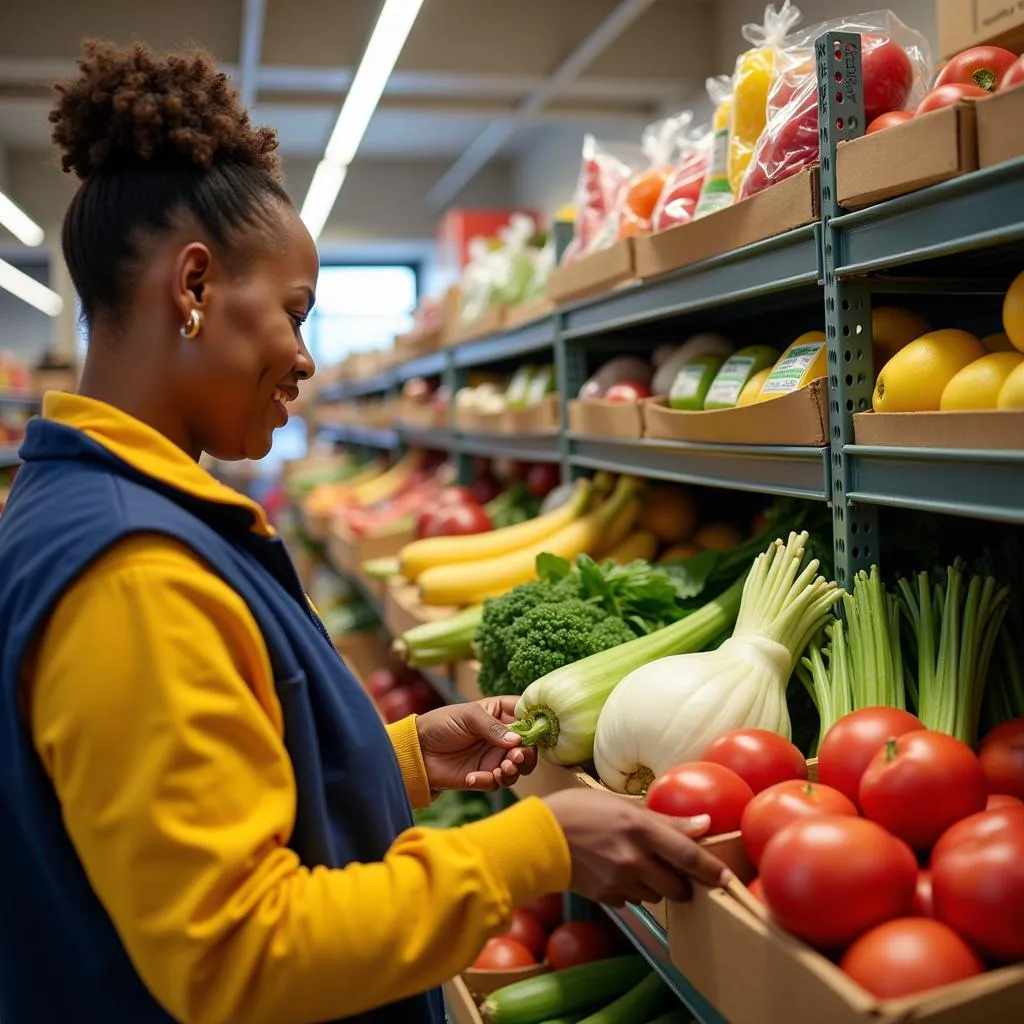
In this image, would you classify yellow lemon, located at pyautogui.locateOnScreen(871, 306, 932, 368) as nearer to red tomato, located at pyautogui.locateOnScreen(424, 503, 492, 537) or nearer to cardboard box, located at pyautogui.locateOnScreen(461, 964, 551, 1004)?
cardboard box, located at pyautogui.locateOnScreen(461, 964, 551, 1004)

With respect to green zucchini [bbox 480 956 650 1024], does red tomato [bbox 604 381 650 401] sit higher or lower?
higher

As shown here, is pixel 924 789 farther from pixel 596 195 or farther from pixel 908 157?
pixel 596 195

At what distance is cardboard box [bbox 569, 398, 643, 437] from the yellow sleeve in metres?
1.57

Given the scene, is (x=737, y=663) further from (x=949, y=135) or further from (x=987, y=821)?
(x=949, y=135)

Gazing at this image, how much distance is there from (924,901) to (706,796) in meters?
0.29

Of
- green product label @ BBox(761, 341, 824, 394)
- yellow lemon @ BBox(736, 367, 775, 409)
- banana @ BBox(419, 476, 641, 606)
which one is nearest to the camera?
green product label @ BBox(761, 341, 824, 394)

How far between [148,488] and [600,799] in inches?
24.1

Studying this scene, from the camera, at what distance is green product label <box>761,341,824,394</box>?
6.23 feet

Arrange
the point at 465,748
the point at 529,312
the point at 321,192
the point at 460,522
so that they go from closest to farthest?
the point at 465,748 < the point at 529,312 < the point at 460,522 < the point at 321,192

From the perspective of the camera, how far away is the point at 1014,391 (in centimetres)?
138

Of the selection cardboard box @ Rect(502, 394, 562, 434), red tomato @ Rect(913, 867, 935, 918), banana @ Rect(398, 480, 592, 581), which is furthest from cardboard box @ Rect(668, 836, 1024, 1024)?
cardboard box @ Rect(502, 394, 562, 434)

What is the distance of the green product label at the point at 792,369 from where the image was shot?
1.90 metres

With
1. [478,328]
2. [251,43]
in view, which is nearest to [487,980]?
[478,328]

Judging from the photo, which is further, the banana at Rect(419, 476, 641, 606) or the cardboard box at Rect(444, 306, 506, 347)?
the cardboard box at Rect(444, 306, 506, 347)
